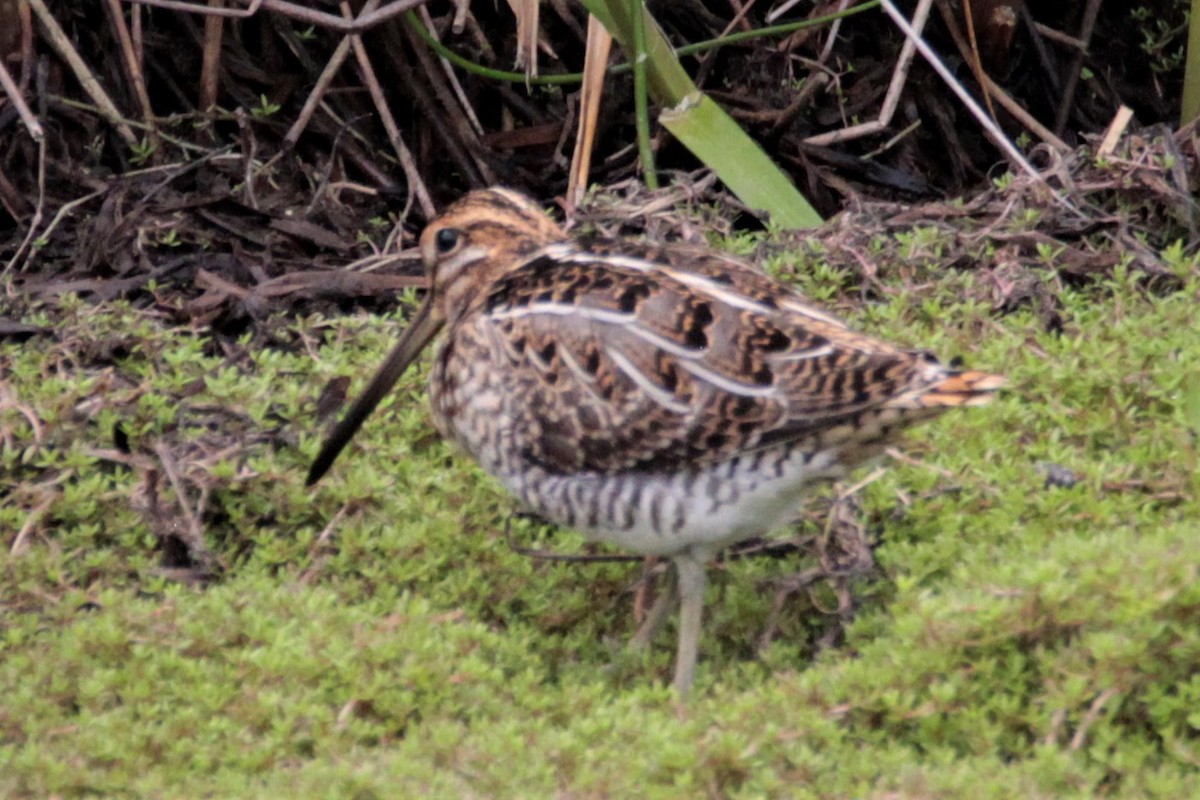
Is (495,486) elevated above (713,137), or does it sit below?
below

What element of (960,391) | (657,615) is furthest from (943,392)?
(657,615)

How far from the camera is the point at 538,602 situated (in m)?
4.15

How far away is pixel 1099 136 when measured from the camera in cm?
588

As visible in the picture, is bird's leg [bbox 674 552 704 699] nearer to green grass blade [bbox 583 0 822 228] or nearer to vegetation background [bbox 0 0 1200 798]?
vegetation background [bbox 0 0 1200 798]

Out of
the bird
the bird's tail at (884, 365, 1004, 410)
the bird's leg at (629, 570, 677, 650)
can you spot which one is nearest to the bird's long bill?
the bird

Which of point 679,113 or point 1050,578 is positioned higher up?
point 679,113

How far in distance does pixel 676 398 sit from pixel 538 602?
0.71 meters

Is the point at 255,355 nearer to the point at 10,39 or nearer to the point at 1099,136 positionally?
the point at 10,39

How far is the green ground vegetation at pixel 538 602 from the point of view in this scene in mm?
3250

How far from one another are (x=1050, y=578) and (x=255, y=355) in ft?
8.15

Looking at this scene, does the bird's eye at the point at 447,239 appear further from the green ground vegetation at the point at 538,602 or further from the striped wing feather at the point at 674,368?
the green ground vegetation at the point at 538,602

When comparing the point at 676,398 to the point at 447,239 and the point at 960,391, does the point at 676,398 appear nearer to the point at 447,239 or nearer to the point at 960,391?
the point at 960,391

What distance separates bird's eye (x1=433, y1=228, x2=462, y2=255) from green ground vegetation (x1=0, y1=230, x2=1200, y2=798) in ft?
1.92

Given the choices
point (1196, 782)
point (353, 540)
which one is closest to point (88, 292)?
point (353, 540)
